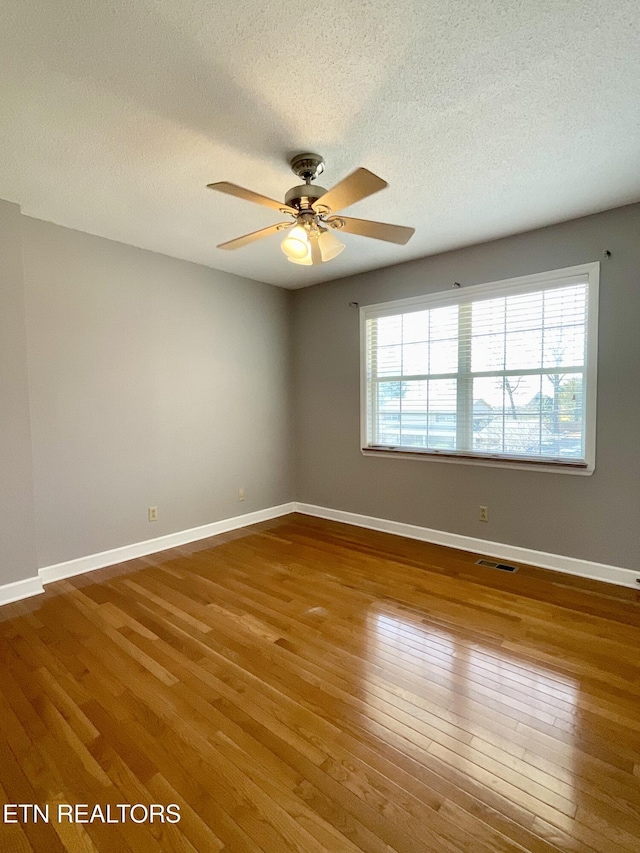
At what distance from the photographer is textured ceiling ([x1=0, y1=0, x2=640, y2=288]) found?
1367 mm

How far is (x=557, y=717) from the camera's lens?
1651 mm

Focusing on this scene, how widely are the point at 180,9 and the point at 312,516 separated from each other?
405 centimetres

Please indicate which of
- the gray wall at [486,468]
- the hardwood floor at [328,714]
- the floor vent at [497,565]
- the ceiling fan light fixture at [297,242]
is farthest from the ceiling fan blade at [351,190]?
the floor vent at [497,565]

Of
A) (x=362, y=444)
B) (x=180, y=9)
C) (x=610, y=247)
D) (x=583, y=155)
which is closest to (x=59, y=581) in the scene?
(x=362, y=444)

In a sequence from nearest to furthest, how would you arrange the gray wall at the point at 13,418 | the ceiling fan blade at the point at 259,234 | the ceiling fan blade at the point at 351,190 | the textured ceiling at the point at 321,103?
the textured ceiling at the point at 321,103, the ceiling fan blade at the point at 351,190, the ceiling fan blade at the point at 259,234, the gray wall at the point at 13,418

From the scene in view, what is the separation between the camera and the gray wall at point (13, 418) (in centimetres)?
259

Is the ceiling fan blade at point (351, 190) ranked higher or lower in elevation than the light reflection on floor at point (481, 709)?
higher

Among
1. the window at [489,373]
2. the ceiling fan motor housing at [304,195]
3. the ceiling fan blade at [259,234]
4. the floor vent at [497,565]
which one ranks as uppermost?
the ceiling fan motor housing at [304,195]

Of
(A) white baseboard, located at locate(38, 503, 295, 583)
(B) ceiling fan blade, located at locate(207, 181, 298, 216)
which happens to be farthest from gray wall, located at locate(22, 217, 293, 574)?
(B) ceiling fan blade, located at locate(207, 181, 298, 216)

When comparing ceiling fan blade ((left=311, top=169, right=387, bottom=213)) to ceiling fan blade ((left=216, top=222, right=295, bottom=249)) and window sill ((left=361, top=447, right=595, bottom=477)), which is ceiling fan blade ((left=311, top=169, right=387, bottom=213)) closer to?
ceiling fan blade ((left=216, top=222, right=295, bottom=249))

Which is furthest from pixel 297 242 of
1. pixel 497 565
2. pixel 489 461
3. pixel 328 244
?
pixel 497 565

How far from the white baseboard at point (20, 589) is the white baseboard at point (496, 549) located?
103 inches

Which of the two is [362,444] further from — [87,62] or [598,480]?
[87,62]

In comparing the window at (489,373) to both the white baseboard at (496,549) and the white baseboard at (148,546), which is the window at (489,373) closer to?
the white baseboard at (496,549)
